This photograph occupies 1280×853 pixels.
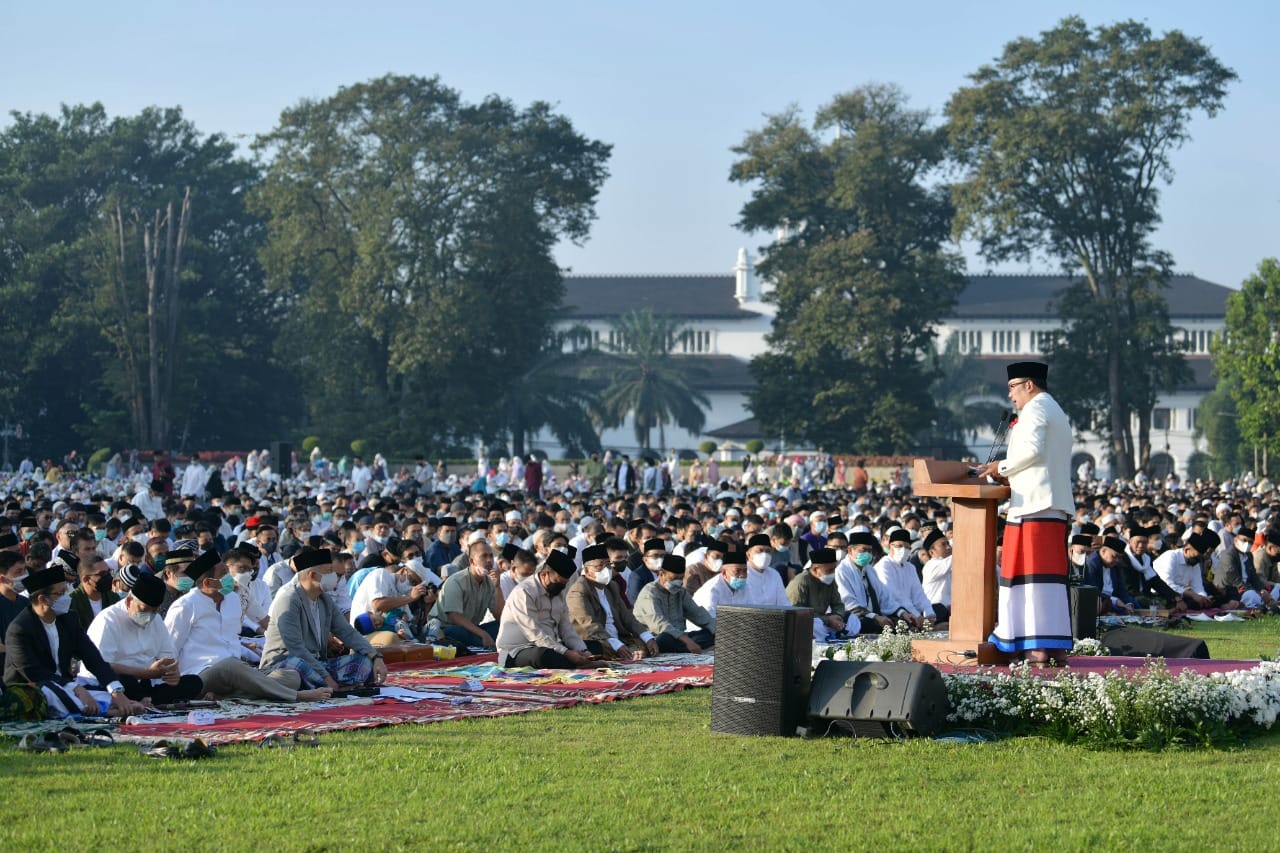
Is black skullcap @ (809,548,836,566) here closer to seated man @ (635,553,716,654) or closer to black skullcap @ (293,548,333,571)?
seated man @ (635,553,716,654)

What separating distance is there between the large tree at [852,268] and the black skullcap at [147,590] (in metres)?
44.3

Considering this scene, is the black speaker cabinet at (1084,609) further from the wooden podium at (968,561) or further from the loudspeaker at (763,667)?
the loudspeaker at (763,667)

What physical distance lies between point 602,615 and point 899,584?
3944mm

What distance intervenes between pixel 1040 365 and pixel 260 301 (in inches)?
2184

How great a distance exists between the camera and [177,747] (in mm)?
8461

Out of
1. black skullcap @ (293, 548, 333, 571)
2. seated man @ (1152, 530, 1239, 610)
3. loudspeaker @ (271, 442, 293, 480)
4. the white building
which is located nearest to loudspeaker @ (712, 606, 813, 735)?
black skullcap @ (293, 548, 333, 571)

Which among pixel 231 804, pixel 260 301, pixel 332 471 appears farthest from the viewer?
pixel 260 301

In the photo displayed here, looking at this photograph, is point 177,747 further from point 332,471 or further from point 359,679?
Answer: point 332,471

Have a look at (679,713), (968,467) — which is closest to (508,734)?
(679,713)

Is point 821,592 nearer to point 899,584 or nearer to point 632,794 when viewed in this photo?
point 899,584

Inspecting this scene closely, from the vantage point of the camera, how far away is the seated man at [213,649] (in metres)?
10.7

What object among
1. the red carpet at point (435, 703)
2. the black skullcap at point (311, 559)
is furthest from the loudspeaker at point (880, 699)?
the black skullcap at point (311, 559)

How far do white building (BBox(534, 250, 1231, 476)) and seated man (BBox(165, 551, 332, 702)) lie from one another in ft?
218

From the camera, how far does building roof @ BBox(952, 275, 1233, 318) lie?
8350 cm
